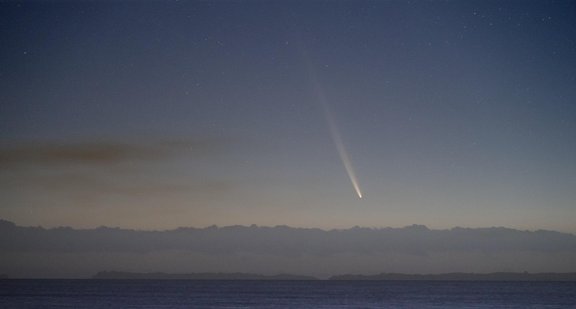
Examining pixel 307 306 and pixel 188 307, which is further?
pixel 307 306

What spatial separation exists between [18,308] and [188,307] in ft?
72.3

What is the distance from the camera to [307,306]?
89375 millimetres

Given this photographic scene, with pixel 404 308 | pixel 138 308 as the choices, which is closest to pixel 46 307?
pixel 138 308

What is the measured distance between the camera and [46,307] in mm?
81438

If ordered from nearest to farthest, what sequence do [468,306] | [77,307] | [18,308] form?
[18,308] → [77,307] → [468,306]

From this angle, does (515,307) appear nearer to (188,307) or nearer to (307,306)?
(307,306)

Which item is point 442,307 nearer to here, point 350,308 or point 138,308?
point 350,308

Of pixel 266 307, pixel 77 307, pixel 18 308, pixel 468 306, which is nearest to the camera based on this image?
pixel 18 308

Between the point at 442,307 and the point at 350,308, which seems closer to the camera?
the point at 350,308

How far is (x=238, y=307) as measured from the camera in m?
84.9

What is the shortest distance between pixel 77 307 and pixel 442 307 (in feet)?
175

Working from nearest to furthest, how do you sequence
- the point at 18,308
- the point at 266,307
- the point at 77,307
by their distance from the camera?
the point at 18,308, the point at 77,307, the point at 266,307

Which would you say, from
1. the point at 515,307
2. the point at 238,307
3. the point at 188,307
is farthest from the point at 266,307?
the point at 515,307

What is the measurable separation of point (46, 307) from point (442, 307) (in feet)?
189
